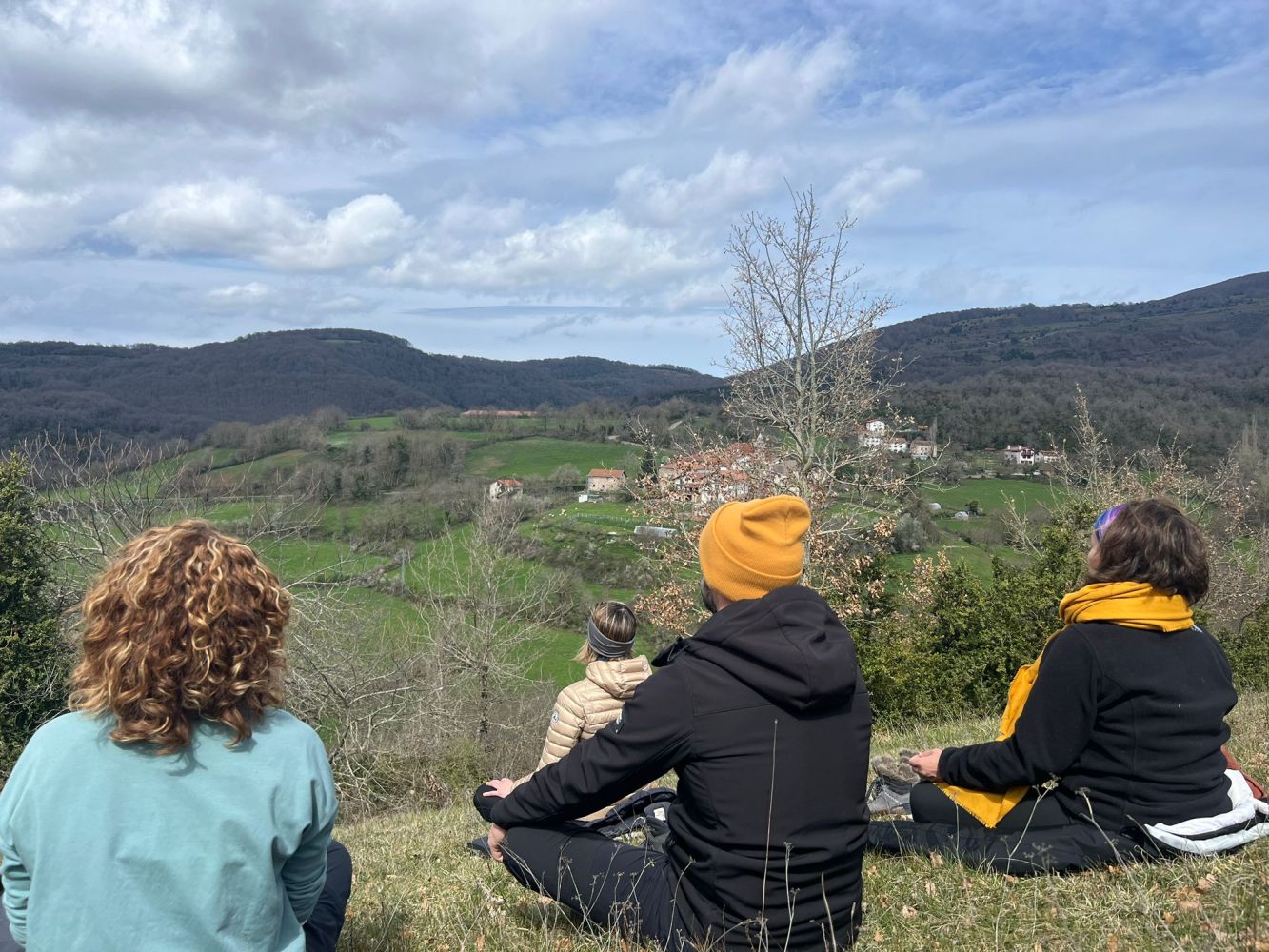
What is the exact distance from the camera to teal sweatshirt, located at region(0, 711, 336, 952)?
181cm

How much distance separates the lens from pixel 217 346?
15400 centimetres

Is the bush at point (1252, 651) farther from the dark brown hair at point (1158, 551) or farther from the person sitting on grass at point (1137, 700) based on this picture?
the dark brown hair at point (1158, 551)

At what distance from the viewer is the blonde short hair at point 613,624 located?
468cm

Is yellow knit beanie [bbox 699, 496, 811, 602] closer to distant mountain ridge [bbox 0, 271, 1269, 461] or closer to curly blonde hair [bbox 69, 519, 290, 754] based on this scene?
curly blonde hair [bbox 69, 519, 290, 754]

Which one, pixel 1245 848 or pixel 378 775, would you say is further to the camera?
pixel 378 775

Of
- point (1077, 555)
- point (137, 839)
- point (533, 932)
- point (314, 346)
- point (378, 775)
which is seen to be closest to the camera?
point (137, 839)

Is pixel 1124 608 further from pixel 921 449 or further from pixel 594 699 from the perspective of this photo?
pixel 921 449

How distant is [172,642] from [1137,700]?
316cm

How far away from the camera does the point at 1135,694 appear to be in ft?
9.86

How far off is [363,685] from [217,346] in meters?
156

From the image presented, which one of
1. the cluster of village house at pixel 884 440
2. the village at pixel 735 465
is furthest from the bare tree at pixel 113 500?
the cluster of village house at pixel 884 440

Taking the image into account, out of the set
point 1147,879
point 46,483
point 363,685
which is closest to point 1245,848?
point 1147,879

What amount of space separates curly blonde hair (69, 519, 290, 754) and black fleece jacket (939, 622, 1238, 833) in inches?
108

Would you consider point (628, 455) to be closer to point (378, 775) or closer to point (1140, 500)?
point (378, 775)
